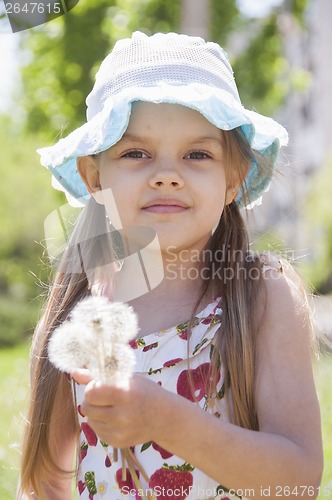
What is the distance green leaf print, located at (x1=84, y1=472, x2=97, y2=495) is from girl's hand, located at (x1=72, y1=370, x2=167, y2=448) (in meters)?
0.70

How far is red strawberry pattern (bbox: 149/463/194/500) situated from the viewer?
2107 millimetres

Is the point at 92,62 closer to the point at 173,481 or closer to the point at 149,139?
the point at 149,139

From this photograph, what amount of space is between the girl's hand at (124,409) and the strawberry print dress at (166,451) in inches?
21.9

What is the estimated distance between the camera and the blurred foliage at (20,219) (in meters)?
16.0

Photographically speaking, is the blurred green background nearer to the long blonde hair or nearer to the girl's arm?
the long blonde hair

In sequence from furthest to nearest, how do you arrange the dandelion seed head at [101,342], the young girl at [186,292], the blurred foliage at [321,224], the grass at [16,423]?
1. the blurred foliage at [321,224]
2. the grass at [16,423]
3. the young girl at [186,292]
4. the dandelion seed head at [101,342]

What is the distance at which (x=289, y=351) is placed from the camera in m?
2.09

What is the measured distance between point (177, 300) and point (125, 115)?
598 millimetres

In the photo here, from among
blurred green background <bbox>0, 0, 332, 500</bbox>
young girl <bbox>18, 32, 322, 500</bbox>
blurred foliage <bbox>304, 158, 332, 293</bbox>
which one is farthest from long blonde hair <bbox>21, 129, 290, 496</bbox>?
blurred foliage <bbox>304, 158, 332, 293</bbox>

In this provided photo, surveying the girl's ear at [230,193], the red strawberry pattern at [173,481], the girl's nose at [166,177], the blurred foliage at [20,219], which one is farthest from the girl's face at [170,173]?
the blurred foliage at [20,219]

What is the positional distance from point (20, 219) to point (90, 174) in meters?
16.4

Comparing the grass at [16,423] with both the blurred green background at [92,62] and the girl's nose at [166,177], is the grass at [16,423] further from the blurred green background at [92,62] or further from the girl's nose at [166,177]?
the girl's nose at [166,177]

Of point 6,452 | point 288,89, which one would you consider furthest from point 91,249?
point 288,89

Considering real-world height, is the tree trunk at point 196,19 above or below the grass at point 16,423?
above
